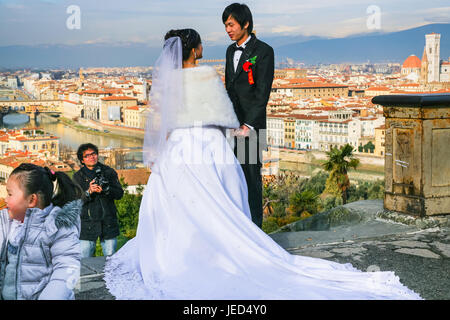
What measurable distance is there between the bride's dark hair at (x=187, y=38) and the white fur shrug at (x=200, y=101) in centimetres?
8

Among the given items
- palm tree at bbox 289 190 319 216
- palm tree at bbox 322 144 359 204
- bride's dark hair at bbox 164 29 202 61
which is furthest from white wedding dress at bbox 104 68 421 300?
palm tree at bbox 322 144 359 204

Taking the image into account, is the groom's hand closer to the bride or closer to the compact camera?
the bride

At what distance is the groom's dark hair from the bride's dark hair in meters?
0.28

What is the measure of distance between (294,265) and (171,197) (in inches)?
19.3

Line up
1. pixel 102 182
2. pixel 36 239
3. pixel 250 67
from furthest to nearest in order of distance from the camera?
pixel 102 182, pixel 250 67, pixel 36 239

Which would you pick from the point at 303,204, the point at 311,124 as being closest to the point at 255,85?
the point at 303,204

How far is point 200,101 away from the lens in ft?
6.70

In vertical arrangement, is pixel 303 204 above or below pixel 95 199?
below

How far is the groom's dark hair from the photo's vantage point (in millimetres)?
2277

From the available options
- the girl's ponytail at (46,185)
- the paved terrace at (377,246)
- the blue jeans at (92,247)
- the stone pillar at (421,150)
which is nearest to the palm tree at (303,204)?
the paved terrace at (377,246)

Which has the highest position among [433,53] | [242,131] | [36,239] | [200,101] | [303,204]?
[433,53]

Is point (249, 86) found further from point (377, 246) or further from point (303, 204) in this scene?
point (303, 204)

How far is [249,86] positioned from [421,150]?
3.39 ft

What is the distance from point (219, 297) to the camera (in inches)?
66.2
